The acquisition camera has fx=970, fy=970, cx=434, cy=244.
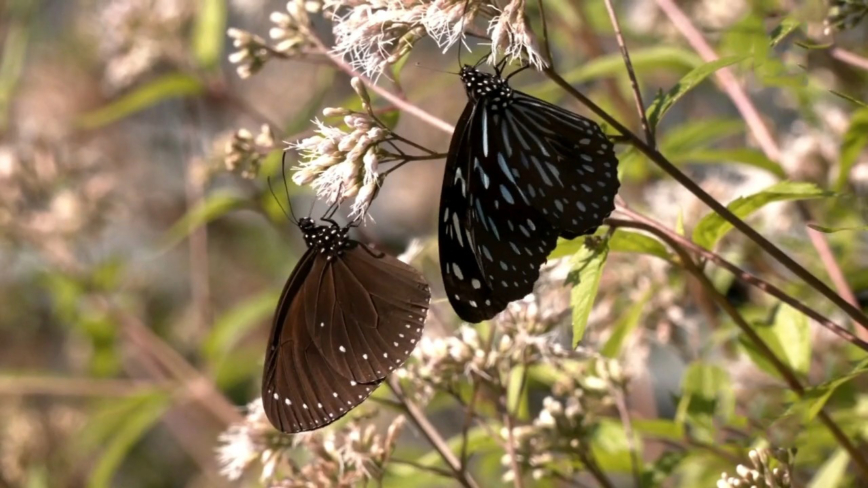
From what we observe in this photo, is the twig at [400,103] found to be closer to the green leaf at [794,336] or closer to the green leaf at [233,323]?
the green leaf at [794,336]

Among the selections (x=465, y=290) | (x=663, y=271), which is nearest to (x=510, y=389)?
(x=663, y=271)

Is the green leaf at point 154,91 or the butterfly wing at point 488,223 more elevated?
the butterfly wing at point 488,223

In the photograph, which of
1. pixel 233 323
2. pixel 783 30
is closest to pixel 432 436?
pixel 783 30

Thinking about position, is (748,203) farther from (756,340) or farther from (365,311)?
(365,311)

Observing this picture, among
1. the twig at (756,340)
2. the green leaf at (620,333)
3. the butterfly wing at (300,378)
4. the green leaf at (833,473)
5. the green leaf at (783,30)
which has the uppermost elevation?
the green leaf at (783,30)

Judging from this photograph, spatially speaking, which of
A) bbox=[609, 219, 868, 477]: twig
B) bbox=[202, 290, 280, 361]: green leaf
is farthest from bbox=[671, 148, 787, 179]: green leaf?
bbox=[202, 290, 280, 361]: green leaf

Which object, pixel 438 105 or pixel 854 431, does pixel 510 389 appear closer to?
pixel 854 431

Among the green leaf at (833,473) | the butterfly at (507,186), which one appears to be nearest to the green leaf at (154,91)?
the butterfly at (507,186)
